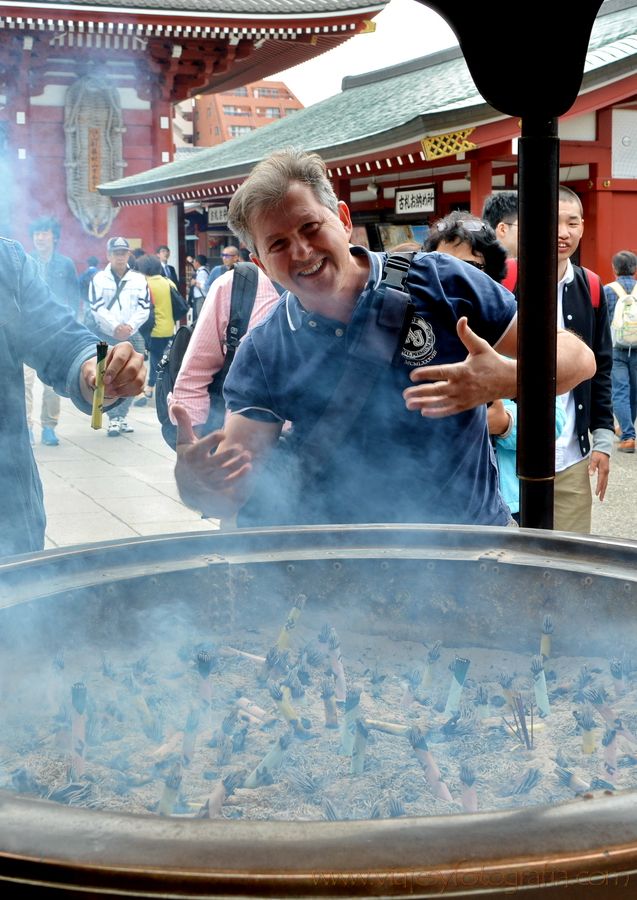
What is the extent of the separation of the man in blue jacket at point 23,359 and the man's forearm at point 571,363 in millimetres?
978

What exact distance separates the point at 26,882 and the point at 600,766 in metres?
0.98

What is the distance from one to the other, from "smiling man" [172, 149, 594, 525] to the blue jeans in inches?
226

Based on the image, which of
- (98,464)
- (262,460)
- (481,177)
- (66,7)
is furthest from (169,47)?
(262,460)

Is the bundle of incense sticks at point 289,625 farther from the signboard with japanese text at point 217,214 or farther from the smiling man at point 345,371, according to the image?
the signboard with japanese text at point 217,214

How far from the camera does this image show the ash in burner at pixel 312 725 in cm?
147

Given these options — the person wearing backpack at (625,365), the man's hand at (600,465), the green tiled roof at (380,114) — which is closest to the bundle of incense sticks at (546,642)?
the man's hand at (600,465)

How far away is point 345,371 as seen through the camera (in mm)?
2180

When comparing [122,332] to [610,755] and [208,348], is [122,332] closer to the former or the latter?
[208,348]

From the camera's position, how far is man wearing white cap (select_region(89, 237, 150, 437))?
8.91m

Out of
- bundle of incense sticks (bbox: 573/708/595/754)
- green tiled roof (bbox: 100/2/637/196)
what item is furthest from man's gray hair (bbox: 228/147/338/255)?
green tiled roof (bbox: 100/2/637/196)

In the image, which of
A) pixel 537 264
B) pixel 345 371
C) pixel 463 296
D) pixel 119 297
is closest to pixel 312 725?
pixel 345 371

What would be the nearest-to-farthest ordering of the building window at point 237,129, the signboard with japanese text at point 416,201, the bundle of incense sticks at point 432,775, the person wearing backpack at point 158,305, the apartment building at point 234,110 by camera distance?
1. the bundle of incense sticks at point 432,775
2. the person wearing backpack at point 158,305
3. the signboard with japanese text at point 416,201
4. the apartment building at point 234,110
5. the building window at point 237,129

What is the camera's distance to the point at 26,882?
854mm

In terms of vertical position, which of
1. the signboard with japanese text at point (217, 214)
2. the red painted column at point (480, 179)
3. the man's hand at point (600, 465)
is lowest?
the man's hand at point (600, 465)
